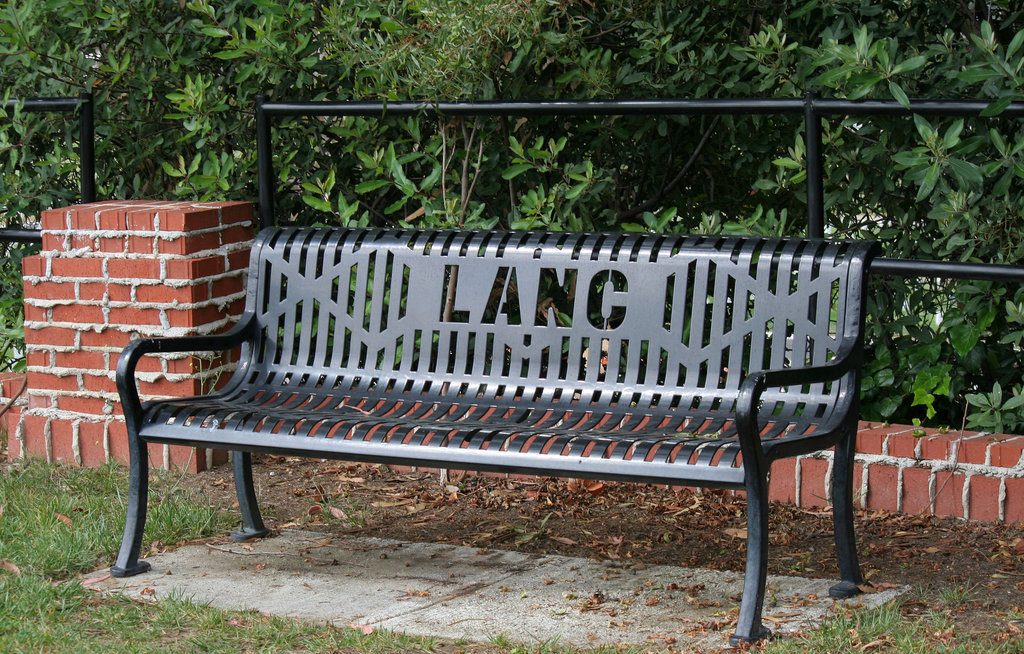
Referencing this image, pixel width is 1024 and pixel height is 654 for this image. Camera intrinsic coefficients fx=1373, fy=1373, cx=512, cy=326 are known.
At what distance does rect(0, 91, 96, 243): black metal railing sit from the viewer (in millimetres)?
5203

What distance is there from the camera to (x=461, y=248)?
4.07m

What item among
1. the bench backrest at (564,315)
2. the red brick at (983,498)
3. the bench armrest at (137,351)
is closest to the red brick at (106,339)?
the bench backrest at (564,315)

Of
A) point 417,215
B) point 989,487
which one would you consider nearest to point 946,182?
point 989,487

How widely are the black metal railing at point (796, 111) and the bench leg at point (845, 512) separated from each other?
0.74 m

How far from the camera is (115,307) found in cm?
485

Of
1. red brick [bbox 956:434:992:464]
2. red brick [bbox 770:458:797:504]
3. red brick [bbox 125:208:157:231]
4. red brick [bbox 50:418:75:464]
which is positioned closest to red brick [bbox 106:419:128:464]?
red brick [bbox 50:418:75:464]

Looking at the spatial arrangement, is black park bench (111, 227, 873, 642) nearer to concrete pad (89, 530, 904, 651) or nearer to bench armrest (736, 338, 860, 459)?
bench armrest (736, 338, 860, 459)

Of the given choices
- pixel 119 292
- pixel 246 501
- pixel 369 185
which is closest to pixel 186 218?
pixel 119 292

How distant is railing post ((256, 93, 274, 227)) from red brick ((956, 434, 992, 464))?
2.49m

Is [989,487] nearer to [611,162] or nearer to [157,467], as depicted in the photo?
[611,162]

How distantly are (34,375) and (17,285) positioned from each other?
2.71 feet

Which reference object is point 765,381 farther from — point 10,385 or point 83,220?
point 10,385

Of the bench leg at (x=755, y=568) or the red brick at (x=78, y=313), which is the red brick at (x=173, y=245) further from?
the bench leg at (x=755, y=568)

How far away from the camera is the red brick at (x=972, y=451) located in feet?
13.5
